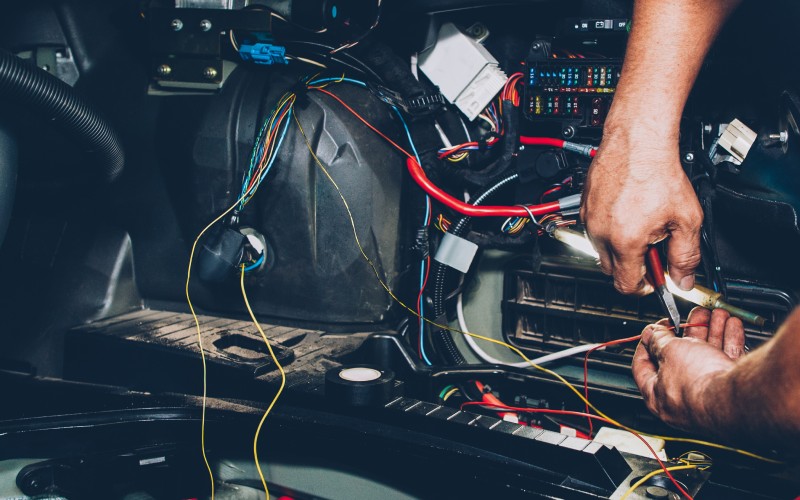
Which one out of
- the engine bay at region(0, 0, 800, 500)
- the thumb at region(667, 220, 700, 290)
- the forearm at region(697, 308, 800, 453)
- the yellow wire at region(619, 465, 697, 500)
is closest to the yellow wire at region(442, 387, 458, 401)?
the engine bay at region(0, 0, 800, 500)

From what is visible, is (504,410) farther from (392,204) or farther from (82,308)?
(82,308)

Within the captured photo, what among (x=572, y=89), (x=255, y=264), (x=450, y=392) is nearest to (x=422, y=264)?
(x=450, y=392)

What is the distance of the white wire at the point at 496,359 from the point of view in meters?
1.77

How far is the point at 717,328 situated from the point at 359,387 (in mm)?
735

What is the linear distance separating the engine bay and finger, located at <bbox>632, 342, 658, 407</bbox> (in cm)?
19

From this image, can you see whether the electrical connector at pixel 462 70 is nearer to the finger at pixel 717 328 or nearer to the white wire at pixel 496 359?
the white wire at pixel 496 359

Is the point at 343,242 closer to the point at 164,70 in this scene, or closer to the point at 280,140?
the point at 280,140

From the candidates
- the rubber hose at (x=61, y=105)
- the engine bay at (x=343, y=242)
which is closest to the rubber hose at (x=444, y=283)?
the engine bay at (x=343, y=242)

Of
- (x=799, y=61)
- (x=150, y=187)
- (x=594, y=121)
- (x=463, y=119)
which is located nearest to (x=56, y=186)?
(x=150, y=187)

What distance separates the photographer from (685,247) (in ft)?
3.82

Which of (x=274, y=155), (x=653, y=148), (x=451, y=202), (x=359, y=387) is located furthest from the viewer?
(x=274, y=155)

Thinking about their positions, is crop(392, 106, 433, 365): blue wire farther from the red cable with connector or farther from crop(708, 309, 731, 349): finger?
crop(708, 309, 731, 349): finger

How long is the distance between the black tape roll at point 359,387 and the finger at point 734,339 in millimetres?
702

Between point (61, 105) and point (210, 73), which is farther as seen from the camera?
point (210, 73)
